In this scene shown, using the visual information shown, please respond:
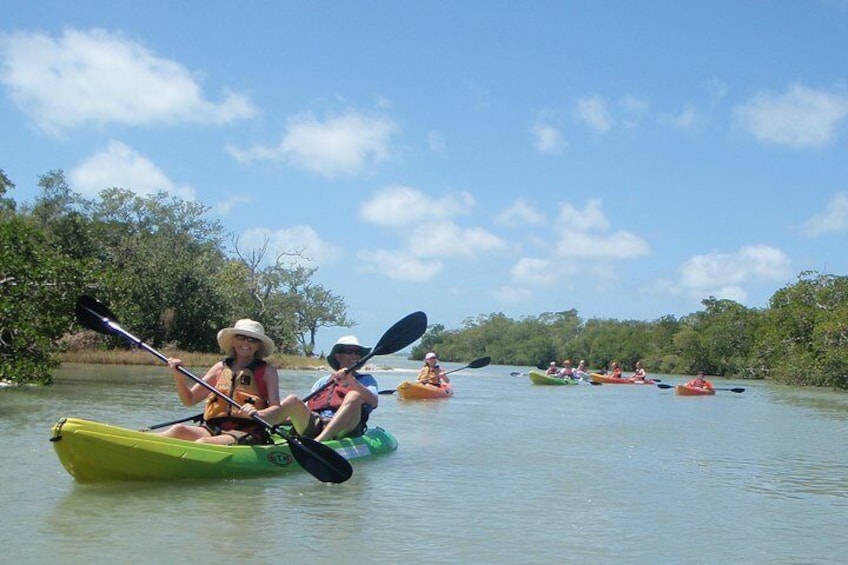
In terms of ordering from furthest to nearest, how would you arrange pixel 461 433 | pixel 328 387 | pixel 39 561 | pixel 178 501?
pixel 461 433
pixel 328 387
pixel 178 501
pixel 39 561

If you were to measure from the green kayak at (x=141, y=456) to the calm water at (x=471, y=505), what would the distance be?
96mm

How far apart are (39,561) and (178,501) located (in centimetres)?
154

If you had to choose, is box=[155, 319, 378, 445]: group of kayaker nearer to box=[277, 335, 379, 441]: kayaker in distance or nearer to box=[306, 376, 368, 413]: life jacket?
box=[277, 335, 379, 441]: kayaker in distance

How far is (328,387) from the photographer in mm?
8188

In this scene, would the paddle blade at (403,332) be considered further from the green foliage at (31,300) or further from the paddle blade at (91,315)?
the green foliage at (31,300)

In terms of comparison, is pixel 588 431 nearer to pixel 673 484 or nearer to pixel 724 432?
pixel 724 432

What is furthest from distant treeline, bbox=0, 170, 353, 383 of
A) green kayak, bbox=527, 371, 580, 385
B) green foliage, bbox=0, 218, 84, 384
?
green kayak, bbox=527, 371, 580, 385

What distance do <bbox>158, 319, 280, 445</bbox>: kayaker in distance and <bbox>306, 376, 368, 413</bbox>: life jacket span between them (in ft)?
4.61

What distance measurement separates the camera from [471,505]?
20.8ft

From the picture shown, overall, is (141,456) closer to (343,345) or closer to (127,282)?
(343,345)

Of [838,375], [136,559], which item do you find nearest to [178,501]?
[136,559]

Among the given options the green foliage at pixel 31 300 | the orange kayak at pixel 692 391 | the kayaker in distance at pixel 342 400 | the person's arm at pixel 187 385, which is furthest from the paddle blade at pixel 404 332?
the orange kayak at pixel 692 391

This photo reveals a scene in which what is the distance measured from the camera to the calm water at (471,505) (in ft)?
16.3

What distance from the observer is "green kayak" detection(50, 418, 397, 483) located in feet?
19.5
